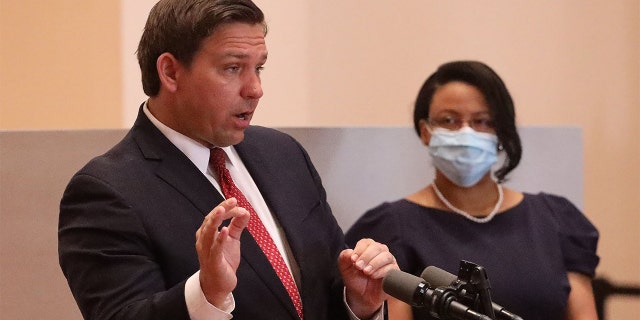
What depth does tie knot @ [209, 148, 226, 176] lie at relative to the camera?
2.19 metres

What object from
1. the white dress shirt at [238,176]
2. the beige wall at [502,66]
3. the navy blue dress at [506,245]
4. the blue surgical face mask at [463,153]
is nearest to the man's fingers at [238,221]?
the white dress shirt at [238,176]

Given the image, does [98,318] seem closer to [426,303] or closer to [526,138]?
[426,303]

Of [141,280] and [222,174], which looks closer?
[141,280]

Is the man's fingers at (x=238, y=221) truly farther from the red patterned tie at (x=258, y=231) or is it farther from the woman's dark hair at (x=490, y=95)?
the woman's dark hair at (x=490, y=95)

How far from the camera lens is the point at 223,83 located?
2.10 metres

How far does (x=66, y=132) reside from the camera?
116 inches

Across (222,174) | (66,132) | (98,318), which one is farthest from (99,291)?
(66,132)

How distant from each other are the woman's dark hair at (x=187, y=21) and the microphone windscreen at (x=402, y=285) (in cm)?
64

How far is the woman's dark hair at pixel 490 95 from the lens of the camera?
10.9 feet

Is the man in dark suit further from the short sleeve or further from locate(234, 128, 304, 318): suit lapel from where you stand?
the short sleeve

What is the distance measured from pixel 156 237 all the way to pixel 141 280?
0.32 feet


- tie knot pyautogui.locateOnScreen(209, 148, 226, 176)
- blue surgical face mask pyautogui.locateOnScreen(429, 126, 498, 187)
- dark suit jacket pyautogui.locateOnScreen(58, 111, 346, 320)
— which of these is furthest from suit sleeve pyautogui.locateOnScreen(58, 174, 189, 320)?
blue surgical face mask pyautogui.locateOnScreen(429, 126, 498, 187)

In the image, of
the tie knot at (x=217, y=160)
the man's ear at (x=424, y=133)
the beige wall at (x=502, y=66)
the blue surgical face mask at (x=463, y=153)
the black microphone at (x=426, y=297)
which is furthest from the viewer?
the beige wall at (x=502, y=66)

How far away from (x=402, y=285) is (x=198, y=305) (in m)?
0.38
